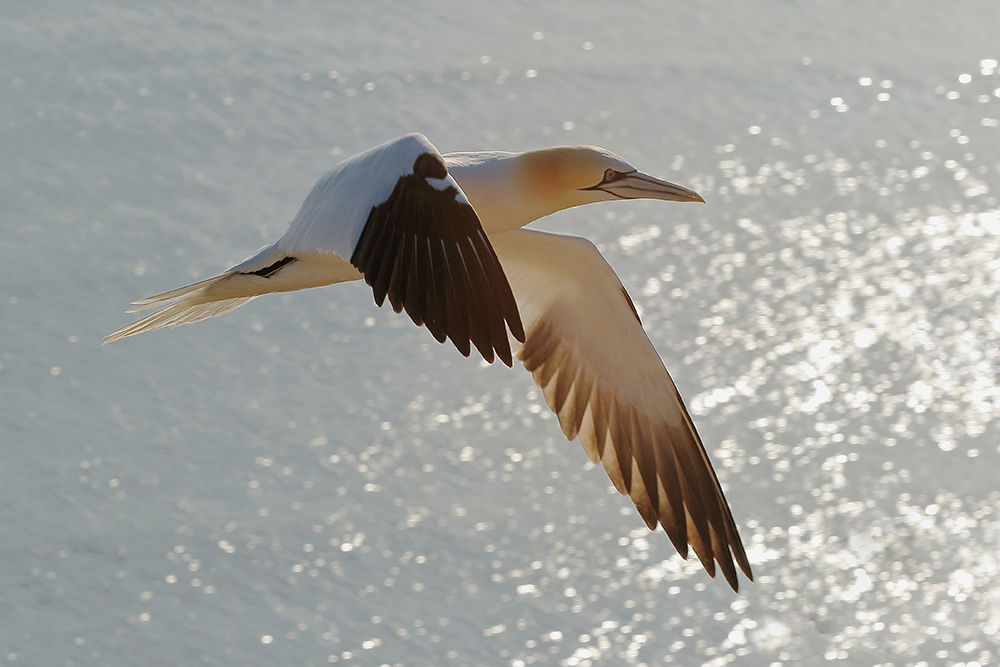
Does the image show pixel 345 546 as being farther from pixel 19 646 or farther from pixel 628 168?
pixel 628 168

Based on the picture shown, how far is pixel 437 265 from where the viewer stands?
225cm

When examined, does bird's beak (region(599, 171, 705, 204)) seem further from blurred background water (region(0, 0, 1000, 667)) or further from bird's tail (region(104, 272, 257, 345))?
blurred background water (region(0, 0, 1000, 667))

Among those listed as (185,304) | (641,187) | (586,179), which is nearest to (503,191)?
(586,179)

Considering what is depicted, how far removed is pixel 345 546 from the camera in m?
4.22

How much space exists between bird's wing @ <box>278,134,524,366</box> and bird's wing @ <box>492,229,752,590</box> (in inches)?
32.1

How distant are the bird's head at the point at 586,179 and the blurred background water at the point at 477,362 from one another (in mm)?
1623

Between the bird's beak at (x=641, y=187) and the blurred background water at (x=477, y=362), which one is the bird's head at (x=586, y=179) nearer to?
the bird's beak at (x=641, y=187)

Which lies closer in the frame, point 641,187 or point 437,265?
point 437,265

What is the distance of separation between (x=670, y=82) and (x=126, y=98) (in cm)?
239

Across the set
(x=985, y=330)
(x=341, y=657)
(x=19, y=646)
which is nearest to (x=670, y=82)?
(x=985, y=330)

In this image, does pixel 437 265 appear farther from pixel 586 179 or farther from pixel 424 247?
pixel 586 179

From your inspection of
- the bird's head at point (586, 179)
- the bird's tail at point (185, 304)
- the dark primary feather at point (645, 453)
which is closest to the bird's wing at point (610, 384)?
the dark primary feather at point (645, 453)

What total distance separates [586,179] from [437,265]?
58cm

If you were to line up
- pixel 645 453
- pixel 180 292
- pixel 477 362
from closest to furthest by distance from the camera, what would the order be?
pixel 180 292 < pixel 645 453 < pixel 477 362
